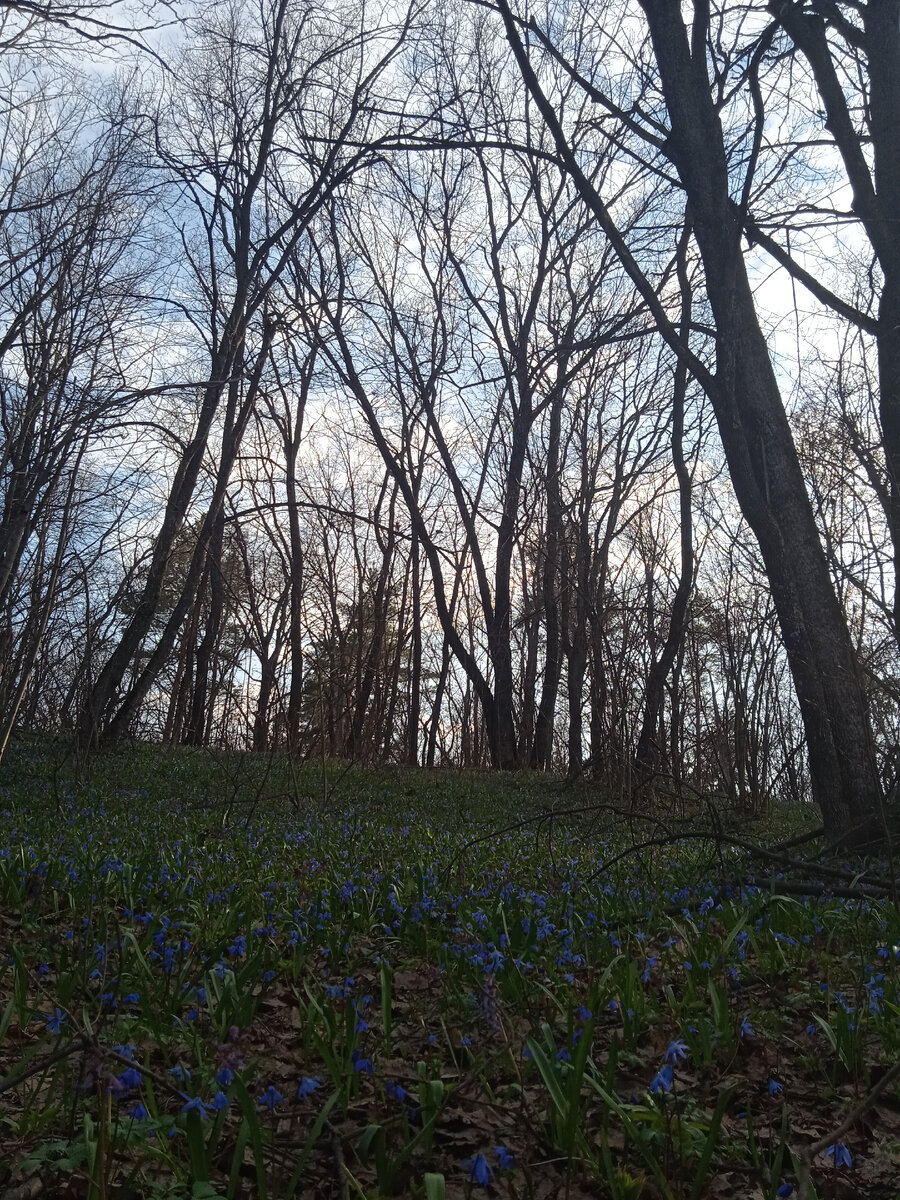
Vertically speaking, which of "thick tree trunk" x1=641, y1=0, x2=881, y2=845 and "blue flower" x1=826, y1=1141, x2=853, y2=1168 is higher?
"thick tree trunk" x1=641, y1=0, x2=881, y2=845

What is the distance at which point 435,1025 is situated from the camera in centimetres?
274

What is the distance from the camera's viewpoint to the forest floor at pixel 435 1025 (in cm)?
176

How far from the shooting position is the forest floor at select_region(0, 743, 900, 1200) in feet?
5.79

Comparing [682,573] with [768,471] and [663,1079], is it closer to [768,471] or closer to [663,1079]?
[768,471]

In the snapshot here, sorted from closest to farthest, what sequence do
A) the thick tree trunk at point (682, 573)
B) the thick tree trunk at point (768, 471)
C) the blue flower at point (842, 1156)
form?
1. the blue flower at point (842, 1156)
2. the thick tree trunk at point (768, 471)
3. the thick tree trunk at point (682, 573)

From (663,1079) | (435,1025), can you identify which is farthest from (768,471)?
(663,1079)

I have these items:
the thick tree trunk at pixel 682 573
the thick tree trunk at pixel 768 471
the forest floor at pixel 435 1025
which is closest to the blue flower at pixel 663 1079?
the forest floor at pixel 435 1025

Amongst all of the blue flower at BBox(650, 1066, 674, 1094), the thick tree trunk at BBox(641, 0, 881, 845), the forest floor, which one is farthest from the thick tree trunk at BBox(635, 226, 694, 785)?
the blue flower at BBox(650, 1066, 674, 1094)


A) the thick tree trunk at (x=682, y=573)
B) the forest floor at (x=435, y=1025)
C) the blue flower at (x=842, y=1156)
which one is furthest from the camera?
the thick tree trunk at (x=682, y=573)

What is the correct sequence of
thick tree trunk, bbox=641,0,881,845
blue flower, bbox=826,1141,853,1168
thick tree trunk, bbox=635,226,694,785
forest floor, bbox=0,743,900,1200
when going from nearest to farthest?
blue flower, bbox=826,1141,853,1168
forest floor, bbox=0,743,900,1200
thick tree trunk, bbox=641,0,881,845
thick tree trunk, bbox=635,226,694,785

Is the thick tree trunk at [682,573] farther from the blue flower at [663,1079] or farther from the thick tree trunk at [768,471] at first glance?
the blue flower at [663,1079]

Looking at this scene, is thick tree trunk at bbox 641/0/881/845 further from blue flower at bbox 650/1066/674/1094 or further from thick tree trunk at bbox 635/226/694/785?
thick tree trunk at bbox 635/226/694/785

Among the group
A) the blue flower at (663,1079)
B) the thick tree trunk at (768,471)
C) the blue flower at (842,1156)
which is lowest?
the blue flower at (842,1156)

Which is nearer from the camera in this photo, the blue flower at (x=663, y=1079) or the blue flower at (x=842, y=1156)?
the blue flower at (x=842, y=1156)
